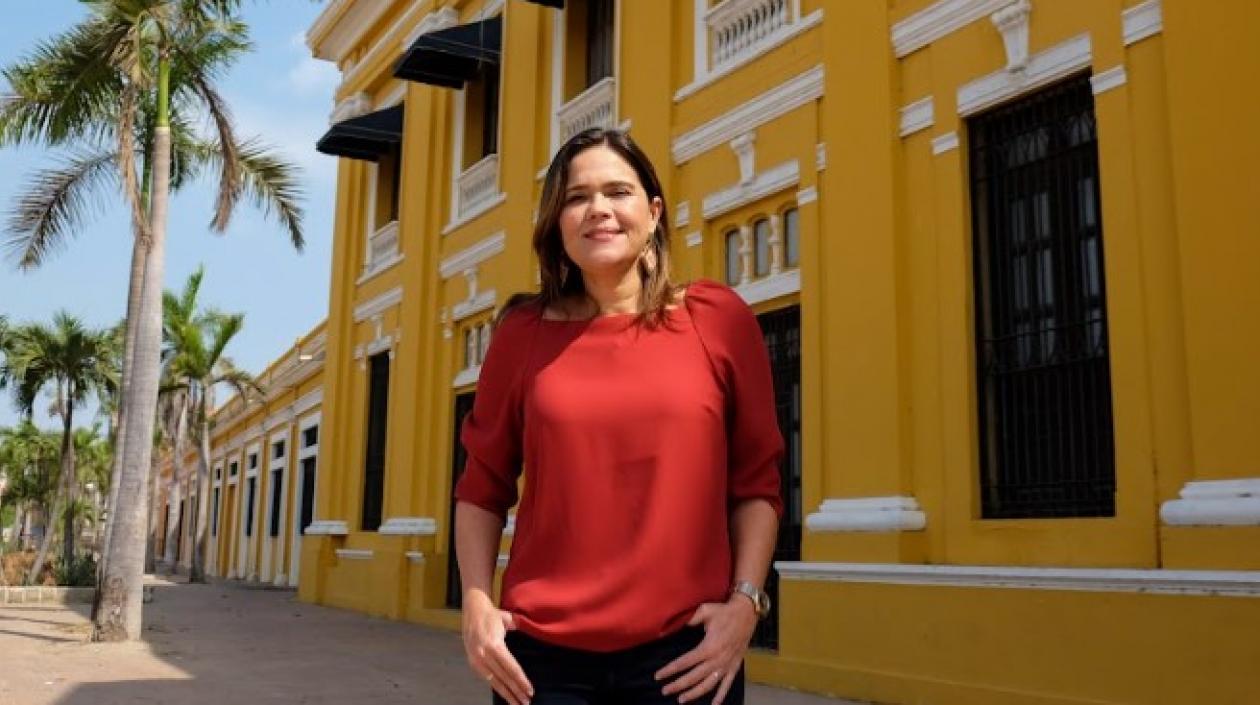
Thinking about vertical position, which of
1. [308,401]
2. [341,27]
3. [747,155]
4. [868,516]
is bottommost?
[868,516]

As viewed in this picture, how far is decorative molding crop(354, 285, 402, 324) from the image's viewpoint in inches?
650

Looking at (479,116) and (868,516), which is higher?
(479,116)

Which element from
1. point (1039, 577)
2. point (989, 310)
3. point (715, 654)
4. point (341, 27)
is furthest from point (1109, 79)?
point (341, 27)

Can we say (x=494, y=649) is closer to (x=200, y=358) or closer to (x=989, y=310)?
(x=989, y=310)

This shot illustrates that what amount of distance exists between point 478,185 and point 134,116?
390 cm

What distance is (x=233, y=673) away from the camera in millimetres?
9695

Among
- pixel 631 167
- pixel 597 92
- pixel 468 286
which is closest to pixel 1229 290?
pixel 631 167

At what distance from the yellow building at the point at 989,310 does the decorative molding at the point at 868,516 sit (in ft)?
0.07

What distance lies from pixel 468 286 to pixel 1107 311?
9234mm

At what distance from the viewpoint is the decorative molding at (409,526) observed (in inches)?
563

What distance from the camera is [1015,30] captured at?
23.5ft

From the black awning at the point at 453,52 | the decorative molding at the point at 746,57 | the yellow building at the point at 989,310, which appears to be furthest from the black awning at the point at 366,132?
the decorative molding at the point at 746,57

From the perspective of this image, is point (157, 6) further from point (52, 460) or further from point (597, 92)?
point (52, 460)

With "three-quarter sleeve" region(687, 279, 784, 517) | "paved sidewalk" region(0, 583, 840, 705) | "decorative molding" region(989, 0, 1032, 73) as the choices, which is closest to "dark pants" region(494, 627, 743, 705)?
"three-quarter sleeve" region(687, 279, 784, 517)
